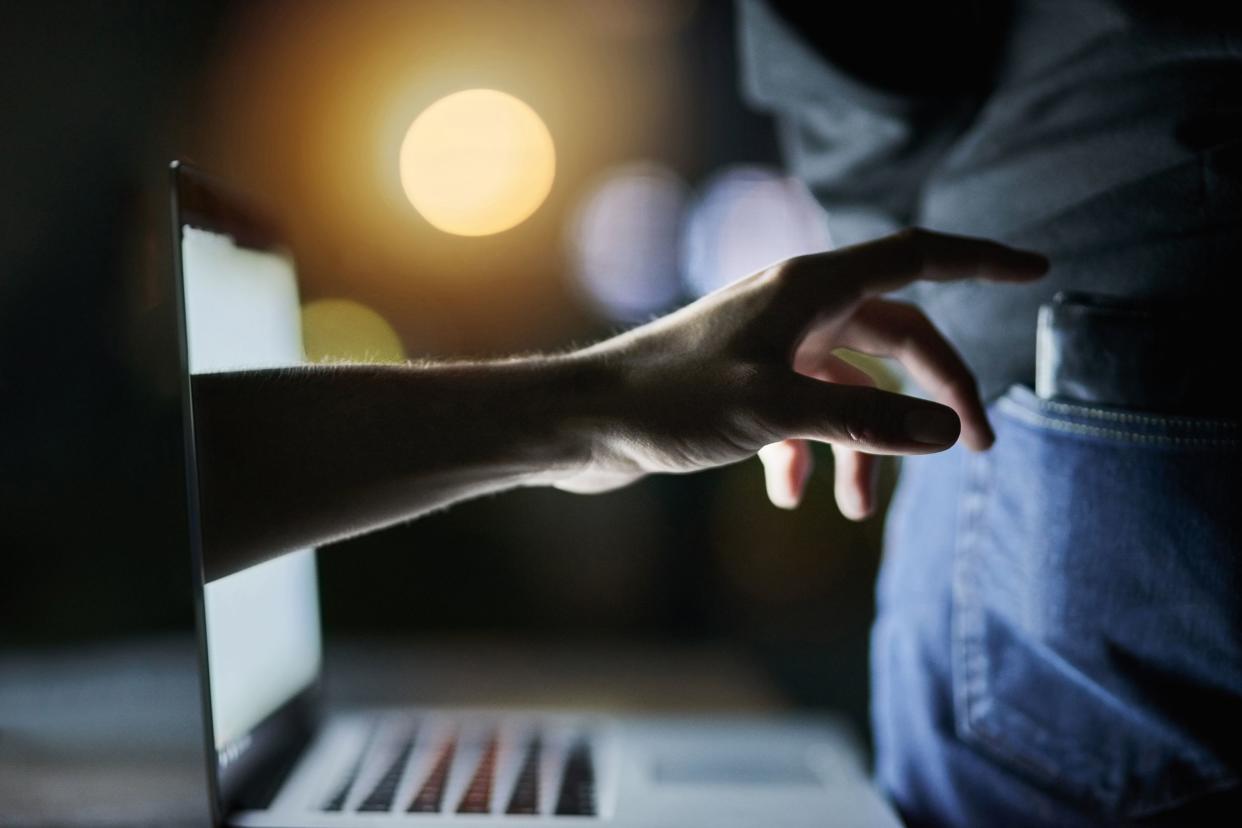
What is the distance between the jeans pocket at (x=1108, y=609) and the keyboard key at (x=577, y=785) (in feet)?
1.00

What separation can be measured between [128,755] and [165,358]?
0.28 meters

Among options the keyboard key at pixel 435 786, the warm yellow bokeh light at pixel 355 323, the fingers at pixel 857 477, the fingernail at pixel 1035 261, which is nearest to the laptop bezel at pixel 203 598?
the keyboard key at pixel 435 786

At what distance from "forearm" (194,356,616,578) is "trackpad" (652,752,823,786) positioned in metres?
0.35

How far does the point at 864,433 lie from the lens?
48cm

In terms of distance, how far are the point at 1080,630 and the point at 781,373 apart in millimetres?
303

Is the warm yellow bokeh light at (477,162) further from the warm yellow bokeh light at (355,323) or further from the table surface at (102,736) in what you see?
the table surface at (102,736)

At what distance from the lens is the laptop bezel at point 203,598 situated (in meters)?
0.45

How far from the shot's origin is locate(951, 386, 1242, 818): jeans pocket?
0.52 meters

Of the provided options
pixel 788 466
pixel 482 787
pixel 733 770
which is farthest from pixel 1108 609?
pixel 482 787

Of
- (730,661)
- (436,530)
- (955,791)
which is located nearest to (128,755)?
(955,791)

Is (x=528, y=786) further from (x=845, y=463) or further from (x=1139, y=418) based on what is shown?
(x=1139, y=418)

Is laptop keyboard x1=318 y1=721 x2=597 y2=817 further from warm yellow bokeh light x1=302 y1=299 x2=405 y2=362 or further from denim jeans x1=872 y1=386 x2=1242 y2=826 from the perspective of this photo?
warm yellow bokeh light x1=302 y1=299 x2=405 y2=362

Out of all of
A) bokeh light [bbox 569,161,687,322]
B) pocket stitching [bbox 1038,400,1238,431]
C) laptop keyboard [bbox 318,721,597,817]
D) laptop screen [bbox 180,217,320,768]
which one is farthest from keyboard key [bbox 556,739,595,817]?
bokeh light [bbox 569,161,687,322]

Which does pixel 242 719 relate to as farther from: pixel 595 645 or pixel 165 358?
pixel 595 645
